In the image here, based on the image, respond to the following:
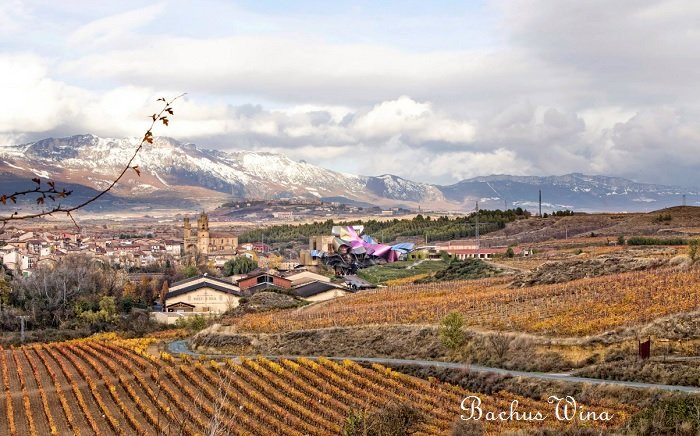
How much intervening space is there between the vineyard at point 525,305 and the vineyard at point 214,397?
34.0 feet

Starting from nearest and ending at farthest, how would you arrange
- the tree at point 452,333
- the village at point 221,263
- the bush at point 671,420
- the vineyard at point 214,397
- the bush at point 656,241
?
the bush at point 671,420
the vineyard at point 214,397
the tree at point 452,333
the village at point 221,263
the bush at point 656,241

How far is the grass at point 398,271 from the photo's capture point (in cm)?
9838

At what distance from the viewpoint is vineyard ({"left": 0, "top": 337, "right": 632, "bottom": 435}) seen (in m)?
29.9

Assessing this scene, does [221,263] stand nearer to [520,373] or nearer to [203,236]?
[203,236]

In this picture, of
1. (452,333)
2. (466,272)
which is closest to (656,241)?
(466,272)

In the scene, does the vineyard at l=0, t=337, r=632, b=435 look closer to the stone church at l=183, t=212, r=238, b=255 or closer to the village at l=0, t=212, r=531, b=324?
the village at l=0, t=212, r=531, b=324

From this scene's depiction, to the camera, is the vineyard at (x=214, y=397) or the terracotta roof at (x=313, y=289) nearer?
the vineyard at (x=214, y=397)

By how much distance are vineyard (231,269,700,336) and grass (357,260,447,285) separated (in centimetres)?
2393

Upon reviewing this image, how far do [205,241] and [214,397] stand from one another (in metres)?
131

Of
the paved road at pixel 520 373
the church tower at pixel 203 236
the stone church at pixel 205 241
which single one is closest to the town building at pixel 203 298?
the paved road at pixel 520 373

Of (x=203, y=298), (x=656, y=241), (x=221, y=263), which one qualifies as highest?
(x=656, y=241)

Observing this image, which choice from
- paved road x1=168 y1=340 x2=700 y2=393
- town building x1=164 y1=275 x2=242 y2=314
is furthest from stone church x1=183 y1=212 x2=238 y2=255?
paved road x1=168 y1=340 x2=700 y2=393

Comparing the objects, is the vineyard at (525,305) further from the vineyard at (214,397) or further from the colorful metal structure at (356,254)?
the colorful metal structure at (356,254)

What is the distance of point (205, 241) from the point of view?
536 ft
